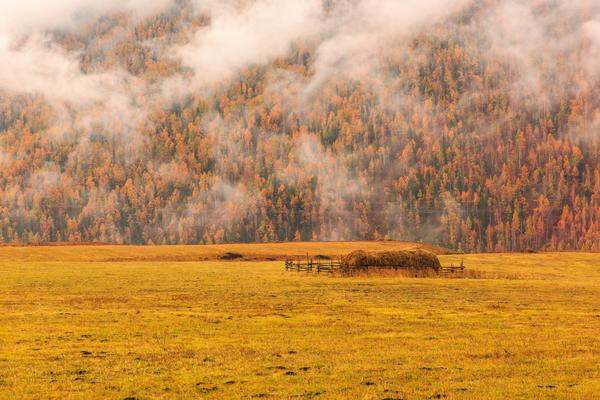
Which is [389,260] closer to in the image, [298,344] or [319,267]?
[319,267]

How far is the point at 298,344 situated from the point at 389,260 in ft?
209

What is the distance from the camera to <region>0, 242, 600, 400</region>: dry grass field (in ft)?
84.5

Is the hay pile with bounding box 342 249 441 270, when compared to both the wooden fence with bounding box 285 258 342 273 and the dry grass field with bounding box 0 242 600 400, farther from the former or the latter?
the dry grass field with bounding box 0 242 600 400

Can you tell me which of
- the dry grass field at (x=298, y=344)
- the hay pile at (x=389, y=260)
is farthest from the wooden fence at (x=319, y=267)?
the dry grass field at (x=298, y=344)

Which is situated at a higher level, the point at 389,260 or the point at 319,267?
the point at 389,260

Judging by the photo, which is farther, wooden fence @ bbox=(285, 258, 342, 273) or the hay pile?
wooden fence @ bbox=(285, 258, 342, 273)

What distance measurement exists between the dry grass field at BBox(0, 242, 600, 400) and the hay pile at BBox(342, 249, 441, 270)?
89.9 feet

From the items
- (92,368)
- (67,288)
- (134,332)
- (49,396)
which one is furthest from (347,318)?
(67,288)

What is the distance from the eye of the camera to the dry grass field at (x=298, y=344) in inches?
1014

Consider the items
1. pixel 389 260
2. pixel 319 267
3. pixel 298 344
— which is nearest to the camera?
pixel 298 344

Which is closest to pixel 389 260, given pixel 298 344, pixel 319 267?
pixel 319 267

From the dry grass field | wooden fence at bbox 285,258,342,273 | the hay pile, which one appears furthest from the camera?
wooden fence at bbox 285,258,342,273

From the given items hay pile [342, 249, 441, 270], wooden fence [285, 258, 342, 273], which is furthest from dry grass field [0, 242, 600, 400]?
wooden fence [285, 258, 342, 273]

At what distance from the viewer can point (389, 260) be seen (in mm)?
98062
